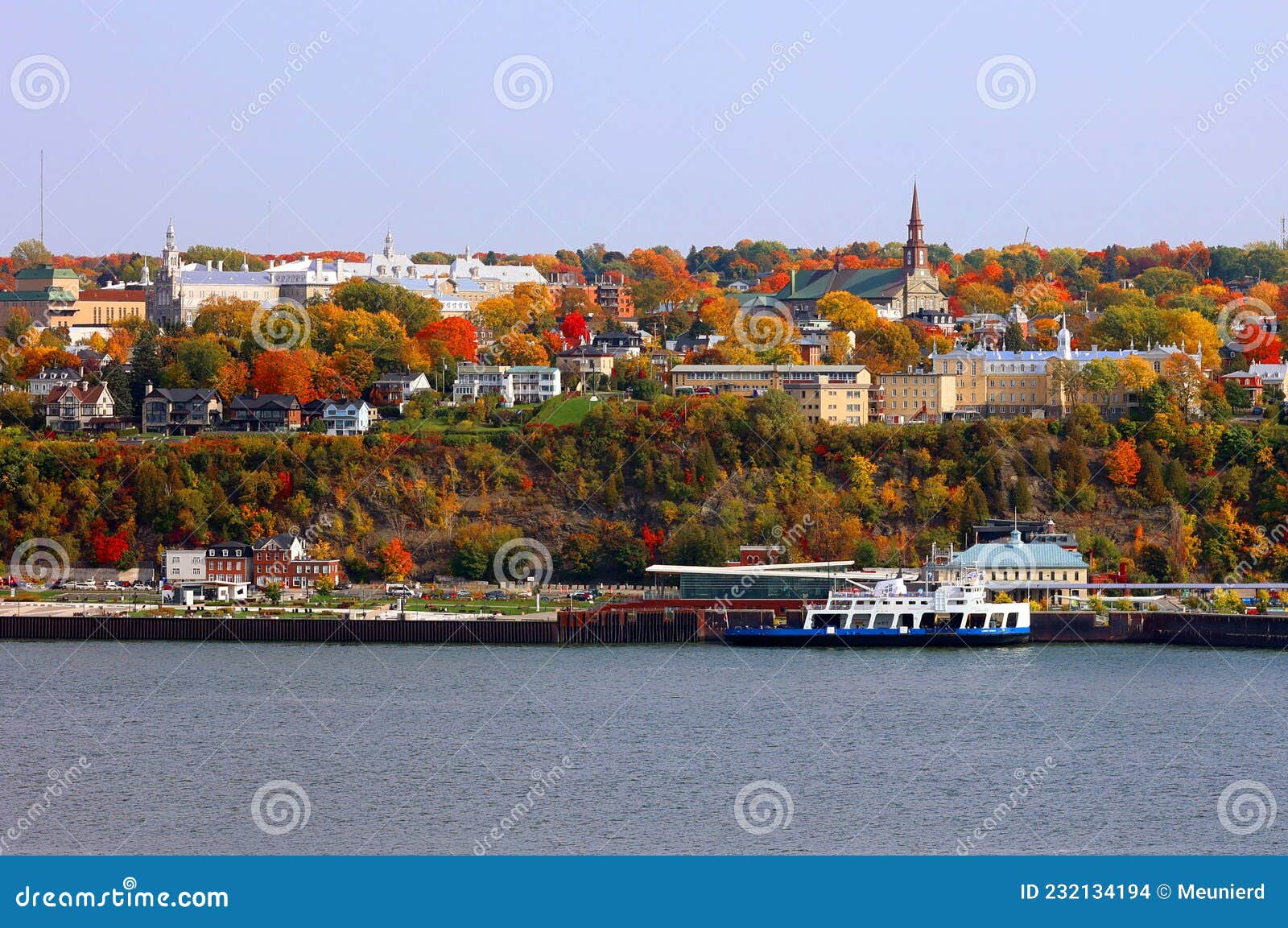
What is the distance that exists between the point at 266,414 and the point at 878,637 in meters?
28.2

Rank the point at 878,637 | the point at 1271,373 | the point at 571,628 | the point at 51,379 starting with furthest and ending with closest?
the point at 51,379
the point at 1271,373
the point at 571,628
the point at 878,637

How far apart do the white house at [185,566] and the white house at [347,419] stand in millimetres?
9656

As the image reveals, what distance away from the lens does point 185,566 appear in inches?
2544

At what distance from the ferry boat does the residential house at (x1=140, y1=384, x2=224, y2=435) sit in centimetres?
2747

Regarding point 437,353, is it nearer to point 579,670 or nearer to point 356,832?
point 579,670

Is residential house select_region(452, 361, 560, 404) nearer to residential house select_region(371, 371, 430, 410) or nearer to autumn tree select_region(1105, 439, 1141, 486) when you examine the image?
residential house select_region(371, 371, 430, 410)

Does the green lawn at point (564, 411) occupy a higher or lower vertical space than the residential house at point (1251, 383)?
lower

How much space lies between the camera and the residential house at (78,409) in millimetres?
78188

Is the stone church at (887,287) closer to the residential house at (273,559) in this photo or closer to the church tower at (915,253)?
the church tower at (915,253)

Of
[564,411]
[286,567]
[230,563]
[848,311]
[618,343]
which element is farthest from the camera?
[848,311]

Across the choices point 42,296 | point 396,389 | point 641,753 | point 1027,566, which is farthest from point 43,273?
point 641,753

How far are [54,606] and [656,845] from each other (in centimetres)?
3118

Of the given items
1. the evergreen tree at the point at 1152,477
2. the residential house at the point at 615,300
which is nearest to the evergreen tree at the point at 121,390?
Answer: the residential house at the point at 615,300

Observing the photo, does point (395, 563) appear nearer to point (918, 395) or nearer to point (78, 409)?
point (78, 409)
